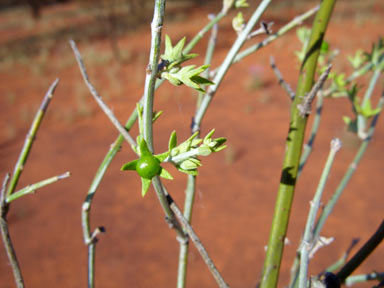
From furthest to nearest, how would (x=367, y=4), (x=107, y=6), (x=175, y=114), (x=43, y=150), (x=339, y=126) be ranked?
(x=107, y=6), (x=367, y=4), (x=175, y=114), (x=43, y=150), (x=339, y=126)

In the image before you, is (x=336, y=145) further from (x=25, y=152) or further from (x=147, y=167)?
(x=25, y=152)

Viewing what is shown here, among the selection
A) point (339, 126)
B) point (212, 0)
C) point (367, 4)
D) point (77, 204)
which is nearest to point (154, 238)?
point (77, 204)

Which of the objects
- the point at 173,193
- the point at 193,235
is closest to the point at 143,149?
the point at 193,235

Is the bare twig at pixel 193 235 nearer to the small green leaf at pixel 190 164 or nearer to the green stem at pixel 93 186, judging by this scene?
the small green leaf at pixel 190 164

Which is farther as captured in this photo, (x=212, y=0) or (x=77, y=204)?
(x=212, y=0)

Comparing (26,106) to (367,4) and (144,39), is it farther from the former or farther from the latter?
(367,4)

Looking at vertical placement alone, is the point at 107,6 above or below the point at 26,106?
above

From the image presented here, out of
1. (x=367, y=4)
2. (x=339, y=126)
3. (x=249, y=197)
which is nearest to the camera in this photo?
(x=249, y=197)

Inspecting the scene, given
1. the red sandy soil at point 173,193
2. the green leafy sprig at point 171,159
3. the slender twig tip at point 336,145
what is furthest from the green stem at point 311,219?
the red sandy soil at point 173,193
